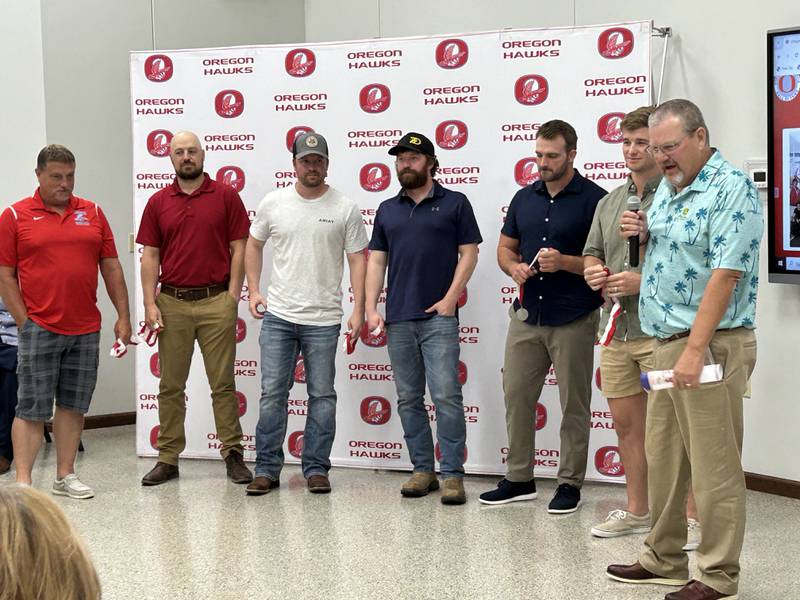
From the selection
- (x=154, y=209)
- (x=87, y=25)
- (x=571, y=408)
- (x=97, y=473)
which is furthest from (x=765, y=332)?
(x=87, y=25)

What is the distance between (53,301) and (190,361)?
2.51 feet

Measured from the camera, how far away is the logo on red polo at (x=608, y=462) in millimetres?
4875

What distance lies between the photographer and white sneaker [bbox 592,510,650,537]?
4.03m

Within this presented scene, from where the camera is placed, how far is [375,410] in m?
5.27

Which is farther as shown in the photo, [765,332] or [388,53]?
[388,53]

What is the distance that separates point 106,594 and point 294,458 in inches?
79.8

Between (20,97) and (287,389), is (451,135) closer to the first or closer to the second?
(287,389)

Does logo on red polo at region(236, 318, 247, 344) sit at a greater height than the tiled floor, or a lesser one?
greater

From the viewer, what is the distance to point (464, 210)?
185 inches

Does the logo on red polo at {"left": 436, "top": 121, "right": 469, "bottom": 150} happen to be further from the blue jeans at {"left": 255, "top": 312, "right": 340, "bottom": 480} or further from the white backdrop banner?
the blue jeans at {"left": 255, "top": 312, "right": 340, "bottom": 480}

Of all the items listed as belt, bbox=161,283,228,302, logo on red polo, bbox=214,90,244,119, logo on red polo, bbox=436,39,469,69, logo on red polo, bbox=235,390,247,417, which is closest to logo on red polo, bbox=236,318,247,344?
logo on red polo, bbox=235,390,247,417

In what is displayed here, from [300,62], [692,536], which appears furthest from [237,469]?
[692,536]

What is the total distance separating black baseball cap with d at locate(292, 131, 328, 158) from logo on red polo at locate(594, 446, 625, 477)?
1.92 meters

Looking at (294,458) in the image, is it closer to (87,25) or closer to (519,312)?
→ (519,312)
